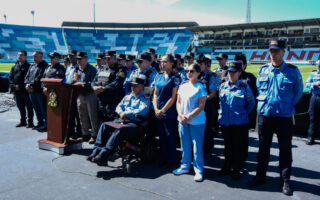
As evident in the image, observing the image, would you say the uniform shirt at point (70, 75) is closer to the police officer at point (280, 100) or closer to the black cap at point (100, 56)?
the black cap at point (100, 56)

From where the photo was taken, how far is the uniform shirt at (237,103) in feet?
12.0

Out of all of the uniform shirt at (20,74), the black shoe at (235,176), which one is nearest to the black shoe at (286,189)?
the black shoe at (235,176)

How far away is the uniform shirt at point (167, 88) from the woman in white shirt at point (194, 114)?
0.24 m

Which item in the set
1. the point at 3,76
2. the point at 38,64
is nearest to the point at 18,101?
the point at 38,64

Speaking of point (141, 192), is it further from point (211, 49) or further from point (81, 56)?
point (211, 49)

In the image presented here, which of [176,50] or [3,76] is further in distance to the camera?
[176,50]

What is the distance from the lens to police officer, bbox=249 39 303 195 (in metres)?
3.24

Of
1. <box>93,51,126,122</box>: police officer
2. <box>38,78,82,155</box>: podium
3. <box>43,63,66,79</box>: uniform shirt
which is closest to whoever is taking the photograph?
<box>38,78,82,155</box>: podium

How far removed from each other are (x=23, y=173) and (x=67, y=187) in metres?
0.96

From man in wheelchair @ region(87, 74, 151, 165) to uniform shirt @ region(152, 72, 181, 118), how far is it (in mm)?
299

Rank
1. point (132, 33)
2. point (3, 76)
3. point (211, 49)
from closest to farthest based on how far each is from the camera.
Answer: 1. point (3, 76)
2. point (211, 49)
3. point (132, 33)

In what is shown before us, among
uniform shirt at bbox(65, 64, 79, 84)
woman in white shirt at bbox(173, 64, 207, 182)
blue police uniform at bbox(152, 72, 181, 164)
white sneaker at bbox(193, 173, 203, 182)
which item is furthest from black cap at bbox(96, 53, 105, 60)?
white sneaker at bbox(193, 173, 203, 182)

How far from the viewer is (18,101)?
707 cm

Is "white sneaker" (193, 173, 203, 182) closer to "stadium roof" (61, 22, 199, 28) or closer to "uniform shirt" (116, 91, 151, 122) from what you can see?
"uniform shirt" (116, 91, 151, 122)
